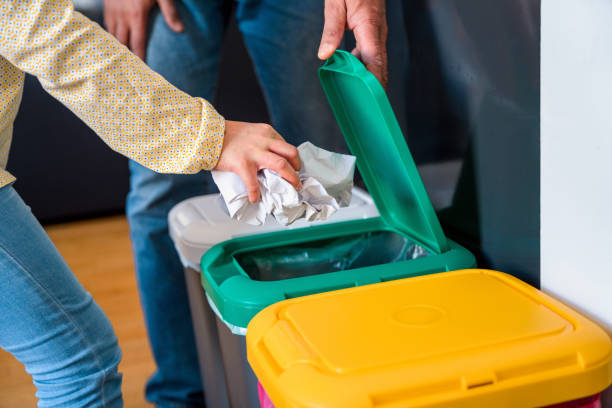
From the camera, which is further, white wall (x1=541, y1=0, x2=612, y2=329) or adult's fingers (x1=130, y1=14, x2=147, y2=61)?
adult's fingers (x1=130, y1=14, x2=147, y2=61)

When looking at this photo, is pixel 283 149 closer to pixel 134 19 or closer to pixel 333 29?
pixel 333 29

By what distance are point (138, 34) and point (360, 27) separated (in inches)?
15.7

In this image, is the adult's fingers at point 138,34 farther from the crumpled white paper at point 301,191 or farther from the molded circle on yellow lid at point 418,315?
the molded circle on yellow lid at point 418,315

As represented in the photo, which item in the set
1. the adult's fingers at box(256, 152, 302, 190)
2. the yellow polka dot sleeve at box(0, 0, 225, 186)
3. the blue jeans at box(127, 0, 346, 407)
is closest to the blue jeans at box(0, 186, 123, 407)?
the yellow polka dot sleeve at box(0, 0, 225, 186)

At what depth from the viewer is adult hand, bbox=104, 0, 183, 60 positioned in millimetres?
1011

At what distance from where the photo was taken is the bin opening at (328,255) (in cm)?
85

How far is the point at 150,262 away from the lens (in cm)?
112

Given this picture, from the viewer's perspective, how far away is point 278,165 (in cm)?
68

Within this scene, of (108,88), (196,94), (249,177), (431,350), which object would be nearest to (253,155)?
(249,177)

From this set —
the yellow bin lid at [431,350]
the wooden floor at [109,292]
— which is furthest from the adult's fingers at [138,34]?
the wooden floor at [109,292]

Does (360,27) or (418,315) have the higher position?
(360,27)

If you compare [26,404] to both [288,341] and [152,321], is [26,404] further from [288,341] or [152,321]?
[288,341]

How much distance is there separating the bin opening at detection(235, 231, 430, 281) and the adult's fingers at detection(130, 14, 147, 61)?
1.27 feet

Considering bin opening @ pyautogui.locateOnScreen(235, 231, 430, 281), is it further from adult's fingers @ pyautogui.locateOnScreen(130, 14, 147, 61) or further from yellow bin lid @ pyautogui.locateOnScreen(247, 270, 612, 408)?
adult's fingers @ pyautogui.locateOnScreen(130, 14, 147, 61)
